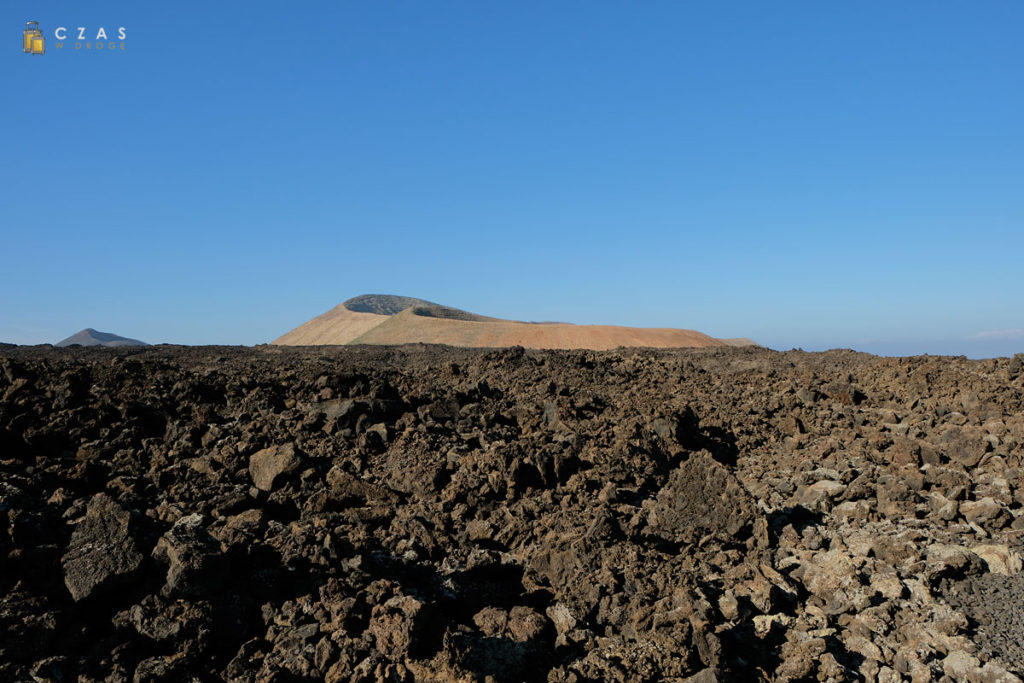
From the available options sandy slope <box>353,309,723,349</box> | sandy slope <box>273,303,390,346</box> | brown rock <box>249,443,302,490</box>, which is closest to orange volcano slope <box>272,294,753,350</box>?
sandy slope <box>353,309,723,349</box>

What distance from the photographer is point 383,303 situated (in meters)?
93.3

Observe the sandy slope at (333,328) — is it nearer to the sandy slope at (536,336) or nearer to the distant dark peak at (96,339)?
the sandy slope at (536,336)

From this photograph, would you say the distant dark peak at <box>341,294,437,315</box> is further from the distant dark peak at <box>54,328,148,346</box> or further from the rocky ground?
the rocky ground

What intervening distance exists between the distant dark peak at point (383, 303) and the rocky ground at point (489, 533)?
80364 mm

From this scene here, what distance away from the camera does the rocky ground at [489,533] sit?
14.4ft

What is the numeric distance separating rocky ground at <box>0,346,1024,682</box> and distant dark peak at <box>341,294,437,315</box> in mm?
80364

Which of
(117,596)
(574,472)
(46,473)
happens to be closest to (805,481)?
(574,472)

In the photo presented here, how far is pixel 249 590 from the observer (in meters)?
4.85

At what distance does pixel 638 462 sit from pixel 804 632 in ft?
9.77

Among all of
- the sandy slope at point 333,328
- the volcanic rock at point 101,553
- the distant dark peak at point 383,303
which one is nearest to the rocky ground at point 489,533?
the volcanic rock at point 101,553

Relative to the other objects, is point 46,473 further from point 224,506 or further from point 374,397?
point 374,397

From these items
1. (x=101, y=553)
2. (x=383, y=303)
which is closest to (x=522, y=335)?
(x=101, y=553)

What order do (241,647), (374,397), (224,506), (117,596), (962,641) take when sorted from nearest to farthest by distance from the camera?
1. (241,647)
2. (117,596)
3. (962,641)
4. (224,506)
5. (374,397)

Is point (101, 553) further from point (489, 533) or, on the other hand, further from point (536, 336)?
→ point (536, 336)
